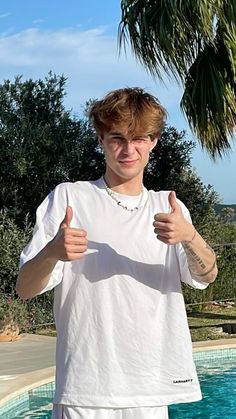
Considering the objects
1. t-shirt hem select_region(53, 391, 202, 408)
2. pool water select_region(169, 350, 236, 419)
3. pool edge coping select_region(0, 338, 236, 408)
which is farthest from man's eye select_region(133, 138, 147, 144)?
pool water select_region(169, 350, 236, 419)

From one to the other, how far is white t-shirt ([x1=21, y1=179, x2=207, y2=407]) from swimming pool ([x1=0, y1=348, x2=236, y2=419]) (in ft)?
13.4

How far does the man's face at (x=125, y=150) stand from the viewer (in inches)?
83.4

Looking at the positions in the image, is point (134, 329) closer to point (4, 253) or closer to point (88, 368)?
point (88, 368)

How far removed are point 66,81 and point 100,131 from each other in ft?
34.7

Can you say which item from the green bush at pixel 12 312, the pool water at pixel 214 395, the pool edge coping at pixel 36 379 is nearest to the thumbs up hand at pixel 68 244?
the pool edge coping at pixel 36 379

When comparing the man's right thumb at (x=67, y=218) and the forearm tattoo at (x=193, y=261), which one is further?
the forearm tattoo at (x=193, y=261)

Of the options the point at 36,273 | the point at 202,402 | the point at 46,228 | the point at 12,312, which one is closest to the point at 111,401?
the point at 36,273

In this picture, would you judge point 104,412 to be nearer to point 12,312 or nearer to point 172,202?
point 172,202

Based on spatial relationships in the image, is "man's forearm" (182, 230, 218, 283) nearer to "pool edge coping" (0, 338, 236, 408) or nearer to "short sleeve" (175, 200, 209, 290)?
"short sleeve" (175, 200, 209, 290)

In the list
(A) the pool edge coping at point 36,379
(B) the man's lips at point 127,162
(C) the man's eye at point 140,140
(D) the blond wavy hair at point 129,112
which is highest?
(D) the blond wavy hair at point 129,112

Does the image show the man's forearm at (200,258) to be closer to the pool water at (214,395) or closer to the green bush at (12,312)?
the pool water at (214,395)

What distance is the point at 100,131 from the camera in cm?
216

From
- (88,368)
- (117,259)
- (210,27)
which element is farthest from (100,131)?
(210,27)

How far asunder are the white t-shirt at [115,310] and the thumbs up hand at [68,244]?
13 centimetres
